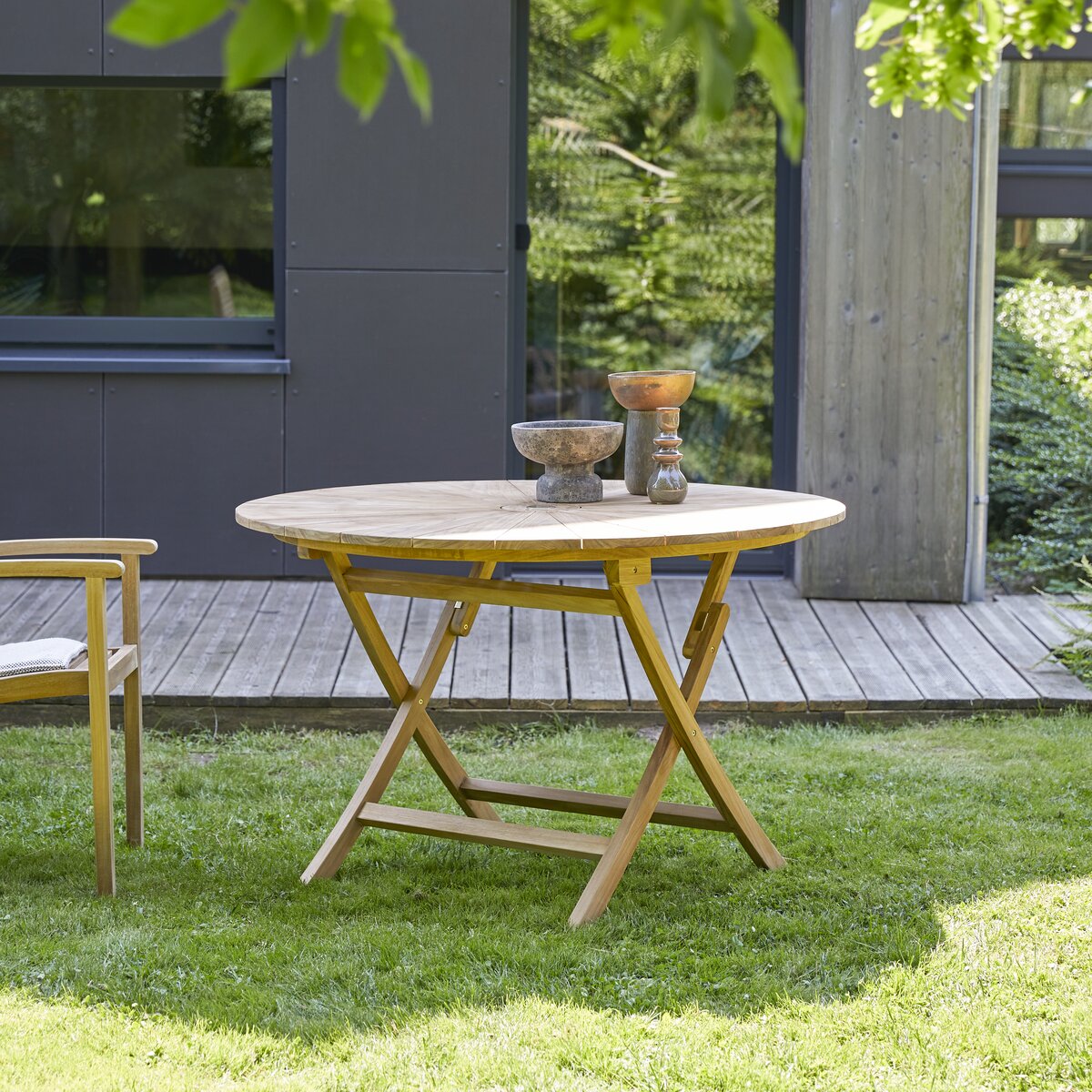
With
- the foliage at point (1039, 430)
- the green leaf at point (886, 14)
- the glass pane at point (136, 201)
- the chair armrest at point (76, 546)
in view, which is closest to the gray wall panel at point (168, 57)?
the glass pane at point (136, 201)

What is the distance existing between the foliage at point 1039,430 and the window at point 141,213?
346cm

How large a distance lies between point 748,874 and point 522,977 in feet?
2.46

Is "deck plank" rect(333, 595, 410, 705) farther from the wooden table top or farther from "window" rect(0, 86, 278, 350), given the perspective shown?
"window" rect(0, 86, 278, 350)

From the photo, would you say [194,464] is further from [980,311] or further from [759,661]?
[980,311]

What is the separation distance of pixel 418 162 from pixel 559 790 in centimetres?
345

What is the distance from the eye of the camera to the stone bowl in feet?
10.2

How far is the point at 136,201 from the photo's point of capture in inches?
240

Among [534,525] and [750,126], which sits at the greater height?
[750,126]

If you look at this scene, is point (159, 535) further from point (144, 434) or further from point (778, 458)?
point (778, 458)

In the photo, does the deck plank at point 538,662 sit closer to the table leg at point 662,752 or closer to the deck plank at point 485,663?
the deck plank at point 485,663

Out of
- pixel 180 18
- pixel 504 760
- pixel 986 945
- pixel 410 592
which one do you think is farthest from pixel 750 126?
pixel 180 18

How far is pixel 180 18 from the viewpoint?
866mm

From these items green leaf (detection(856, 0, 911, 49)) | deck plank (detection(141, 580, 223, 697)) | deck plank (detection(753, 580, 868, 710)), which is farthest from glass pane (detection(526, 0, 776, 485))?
green leaf (detection(856, 0, 911, 49))

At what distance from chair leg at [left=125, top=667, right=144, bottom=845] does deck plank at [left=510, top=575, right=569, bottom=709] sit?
4.38 ft
